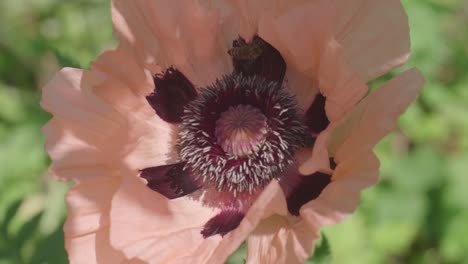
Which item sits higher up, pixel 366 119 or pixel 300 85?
pixel 366 119

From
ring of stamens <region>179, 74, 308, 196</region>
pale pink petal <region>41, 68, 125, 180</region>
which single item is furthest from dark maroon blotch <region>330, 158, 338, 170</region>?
pale pink petal <region>41, 68, 125, 180</region>

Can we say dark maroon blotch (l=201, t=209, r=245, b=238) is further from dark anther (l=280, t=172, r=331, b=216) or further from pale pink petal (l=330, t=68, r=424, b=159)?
pale pink petal (l=330, t=68, r=424, b=159)

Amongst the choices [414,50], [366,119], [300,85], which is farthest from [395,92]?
[414,50]

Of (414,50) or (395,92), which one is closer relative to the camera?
(395,92)

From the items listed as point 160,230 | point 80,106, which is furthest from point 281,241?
point 80,106

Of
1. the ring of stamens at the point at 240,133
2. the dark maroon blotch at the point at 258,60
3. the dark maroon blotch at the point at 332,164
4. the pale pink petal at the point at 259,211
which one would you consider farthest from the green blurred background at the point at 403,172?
the pale pink petal at the point at 259,211

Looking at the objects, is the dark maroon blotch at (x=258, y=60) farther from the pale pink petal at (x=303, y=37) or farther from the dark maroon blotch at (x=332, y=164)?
the dark maroon blotch at (x=332, y=164)

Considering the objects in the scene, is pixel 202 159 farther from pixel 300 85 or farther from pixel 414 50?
pixel 414 50
